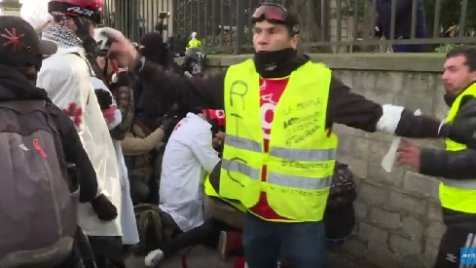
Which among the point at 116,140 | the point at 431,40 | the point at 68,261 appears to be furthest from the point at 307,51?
the point at 68,261

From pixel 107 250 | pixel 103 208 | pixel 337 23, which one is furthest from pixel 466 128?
pixel 337 23

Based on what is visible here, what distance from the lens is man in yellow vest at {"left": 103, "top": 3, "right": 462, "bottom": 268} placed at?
3229 millimetres

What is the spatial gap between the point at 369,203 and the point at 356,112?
226 cm

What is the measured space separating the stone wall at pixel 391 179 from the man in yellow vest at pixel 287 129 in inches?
58.1

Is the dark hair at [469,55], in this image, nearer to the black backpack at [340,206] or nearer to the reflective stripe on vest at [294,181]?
the reflective stripe on vest at [294,181]

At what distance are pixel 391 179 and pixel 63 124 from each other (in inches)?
116

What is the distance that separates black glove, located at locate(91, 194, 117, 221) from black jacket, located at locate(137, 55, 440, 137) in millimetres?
706

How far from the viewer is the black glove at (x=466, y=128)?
3.21 m

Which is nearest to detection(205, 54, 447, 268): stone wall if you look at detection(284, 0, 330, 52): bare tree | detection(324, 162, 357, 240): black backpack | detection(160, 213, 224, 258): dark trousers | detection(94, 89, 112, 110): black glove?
detection(284, 0, 330, 52): bare tree

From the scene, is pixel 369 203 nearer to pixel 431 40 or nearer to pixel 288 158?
pixel 431 40

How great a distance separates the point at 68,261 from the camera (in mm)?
2822

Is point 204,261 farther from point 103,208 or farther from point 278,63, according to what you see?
point 278,63

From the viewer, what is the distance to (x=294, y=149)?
10.7 feet

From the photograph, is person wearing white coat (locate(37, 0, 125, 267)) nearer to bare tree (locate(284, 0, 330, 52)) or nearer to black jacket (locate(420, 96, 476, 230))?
black jacket (locate(420, 96, 476, 230))
